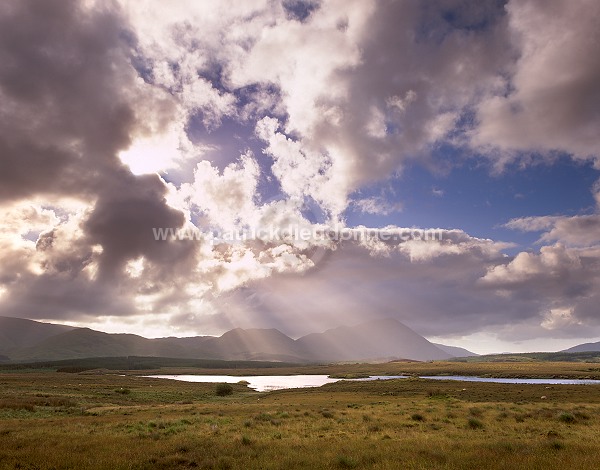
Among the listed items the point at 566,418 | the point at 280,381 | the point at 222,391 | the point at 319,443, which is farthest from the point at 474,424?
the point at 280,381

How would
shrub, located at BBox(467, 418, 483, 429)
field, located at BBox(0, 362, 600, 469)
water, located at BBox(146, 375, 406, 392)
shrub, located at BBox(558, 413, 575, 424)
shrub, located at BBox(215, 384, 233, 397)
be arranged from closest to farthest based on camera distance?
field, located at BBox(0, 362, 600, 469) → shrub, located at BBox(467, 418, 483, 429) → shrub, located at BBox(558, 413, 575, 424) → shrub, located at BBox(215, 384, 233, 397) → water, located at BBox(146, 375, 406, 392)

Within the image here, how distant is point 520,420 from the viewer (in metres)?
31.9

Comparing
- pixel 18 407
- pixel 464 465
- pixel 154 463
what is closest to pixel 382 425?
pixel 464 465

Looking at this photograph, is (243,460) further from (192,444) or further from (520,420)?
(520,420)

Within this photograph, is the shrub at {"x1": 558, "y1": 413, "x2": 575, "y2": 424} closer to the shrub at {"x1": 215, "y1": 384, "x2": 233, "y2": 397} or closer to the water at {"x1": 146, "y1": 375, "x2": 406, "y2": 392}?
the shrub at {"x1": 215, "y1": 384, "x2": 233, "y2": 397}

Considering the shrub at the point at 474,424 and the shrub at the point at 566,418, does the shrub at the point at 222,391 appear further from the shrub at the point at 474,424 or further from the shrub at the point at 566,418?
the shrub at the point at 566,418

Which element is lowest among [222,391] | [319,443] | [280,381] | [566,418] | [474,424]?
[280,381]

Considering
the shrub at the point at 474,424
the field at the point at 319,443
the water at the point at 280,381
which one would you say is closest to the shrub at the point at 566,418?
the field at the point at 319,443

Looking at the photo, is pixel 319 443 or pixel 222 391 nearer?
pixel 319 443

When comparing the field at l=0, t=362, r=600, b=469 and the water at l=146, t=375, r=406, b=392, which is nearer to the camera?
the field at l=0, t=362, r=600, b=469

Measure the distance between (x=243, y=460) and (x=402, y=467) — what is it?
689 cm

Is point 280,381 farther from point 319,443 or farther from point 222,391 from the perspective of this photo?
point 319,443

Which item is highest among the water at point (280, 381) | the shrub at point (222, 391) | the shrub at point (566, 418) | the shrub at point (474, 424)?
the shrub at point (566, 418)

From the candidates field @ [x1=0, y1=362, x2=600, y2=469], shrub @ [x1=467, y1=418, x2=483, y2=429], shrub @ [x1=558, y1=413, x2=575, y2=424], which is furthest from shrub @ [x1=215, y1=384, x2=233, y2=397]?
shrub @ [x1=558, y1=413, x2=575, y2=424]
